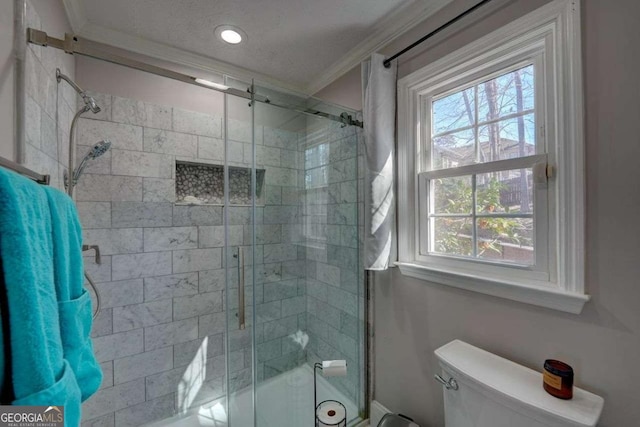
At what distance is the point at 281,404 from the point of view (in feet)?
5.28

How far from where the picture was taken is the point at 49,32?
1179mm

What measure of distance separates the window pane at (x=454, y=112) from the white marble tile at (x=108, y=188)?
1.93 metres

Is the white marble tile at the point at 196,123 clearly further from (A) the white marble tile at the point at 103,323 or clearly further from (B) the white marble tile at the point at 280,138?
(A) the white marble tile at the point at 103,323

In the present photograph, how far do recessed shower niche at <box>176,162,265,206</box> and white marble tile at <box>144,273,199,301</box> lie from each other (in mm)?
550

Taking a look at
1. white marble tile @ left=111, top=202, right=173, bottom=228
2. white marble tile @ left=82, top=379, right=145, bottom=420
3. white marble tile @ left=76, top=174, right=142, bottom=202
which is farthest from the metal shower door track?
white marble tile @ left=82, top=379, right=145, bottom=420

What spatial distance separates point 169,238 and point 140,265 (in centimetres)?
24

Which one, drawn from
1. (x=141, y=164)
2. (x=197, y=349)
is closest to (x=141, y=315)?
(x=197, y=349)

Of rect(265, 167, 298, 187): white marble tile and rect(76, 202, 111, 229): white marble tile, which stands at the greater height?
rect(265, 167, 298, 187): white marble tile

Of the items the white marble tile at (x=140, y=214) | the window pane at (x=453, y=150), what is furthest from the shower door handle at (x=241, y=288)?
the window pane at (x=453, y=150)

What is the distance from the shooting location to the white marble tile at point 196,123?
73.4 inches

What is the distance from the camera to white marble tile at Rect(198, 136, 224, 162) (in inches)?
76.7

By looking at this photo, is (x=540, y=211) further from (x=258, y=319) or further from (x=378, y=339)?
(x=258, y=319)

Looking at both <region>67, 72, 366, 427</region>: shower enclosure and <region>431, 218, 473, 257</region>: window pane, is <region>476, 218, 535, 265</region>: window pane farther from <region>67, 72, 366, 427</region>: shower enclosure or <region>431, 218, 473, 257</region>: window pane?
<region>67, 72, 366, 427</region>: shower enclosure

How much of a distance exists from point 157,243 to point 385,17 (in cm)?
205
